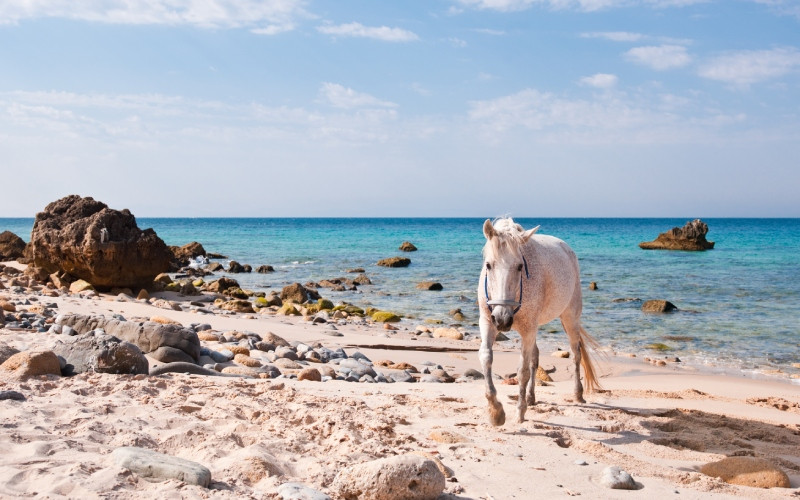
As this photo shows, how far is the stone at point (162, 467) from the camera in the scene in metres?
3.75

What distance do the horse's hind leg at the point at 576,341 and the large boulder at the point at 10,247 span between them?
27580mm

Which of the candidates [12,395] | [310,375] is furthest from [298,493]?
[310,375]

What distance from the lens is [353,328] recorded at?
48.6 ft

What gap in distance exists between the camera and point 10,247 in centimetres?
2814

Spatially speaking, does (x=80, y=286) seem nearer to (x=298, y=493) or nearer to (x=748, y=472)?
(x=298, y=493)

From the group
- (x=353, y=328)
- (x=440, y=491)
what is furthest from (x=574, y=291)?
(x=353, y=328)

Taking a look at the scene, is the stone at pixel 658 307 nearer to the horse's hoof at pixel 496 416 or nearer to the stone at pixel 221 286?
the horse's hoof at pixel 496 416

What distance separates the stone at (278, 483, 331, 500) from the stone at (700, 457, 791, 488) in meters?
3.18

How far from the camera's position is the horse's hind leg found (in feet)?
23.4

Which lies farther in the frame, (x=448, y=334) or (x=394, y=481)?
(x=448, y=334)

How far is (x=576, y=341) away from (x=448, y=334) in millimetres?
6695

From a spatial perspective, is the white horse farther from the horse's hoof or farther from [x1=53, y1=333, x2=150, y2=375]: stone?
[x1=53, y1=333, x2=150, y2=375]: stone

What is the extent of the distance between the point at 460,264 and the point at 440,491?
29999 millimetres

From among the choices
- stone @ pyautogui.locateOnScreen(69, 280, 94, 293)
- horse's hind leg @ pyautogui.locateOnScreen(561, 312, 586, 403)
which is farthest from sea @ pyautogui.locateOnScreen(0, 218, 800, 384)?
stone @ pyautogui.locateOnScreen(69, 280, 94, 293)
